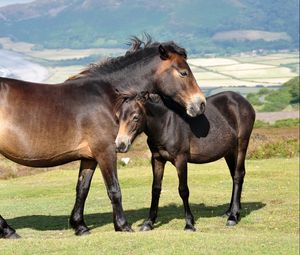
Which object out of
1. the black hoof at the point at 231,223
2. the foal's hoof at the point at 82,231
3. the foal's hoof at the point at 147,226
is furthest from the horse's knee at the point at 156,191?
the black hoof at the point at 231,223

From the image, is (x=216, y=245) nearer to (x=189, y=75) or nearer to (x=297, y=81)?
(x=189, y=75)

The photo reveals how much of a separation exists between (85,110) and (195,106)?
1.92 m

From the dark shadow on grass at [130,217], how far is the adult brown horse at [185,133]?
82 cm

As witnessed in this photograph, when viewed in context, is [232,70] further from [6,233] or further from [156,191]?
[6,233]

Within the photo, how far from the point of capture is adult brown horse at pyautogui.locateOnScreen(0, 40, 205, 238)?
1116cm

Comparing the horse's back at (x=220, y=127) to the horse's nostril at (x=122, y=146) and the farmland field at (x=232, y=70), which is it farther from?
the farmland field at (x=232, y=70)

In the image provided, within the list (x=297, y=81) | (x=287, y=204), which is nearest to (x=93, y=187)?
(x=287, y=204)

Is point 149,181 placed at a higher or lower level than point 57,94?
lower

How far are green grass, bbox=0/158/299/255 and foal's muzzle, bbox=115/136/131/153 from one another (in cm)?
137

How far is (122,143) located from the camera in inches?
435

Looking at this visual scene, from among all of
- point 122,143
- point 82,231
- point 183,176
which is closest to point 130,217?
point 183,176

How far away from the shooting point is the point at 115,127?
1147 centimetres

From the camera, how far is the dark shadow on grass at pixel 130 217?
13.1m

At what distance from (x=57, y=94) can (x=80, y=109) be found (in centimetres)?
48
